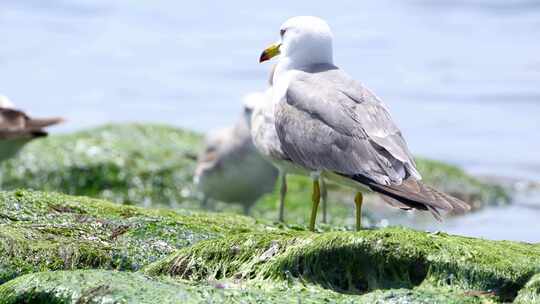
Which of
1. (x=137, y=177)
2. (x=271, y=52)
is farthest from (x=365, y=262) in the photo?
(x=137, y=177)

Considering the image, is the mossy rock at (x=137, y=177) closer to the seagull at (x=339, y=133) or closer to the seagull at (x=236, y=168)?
the seagull at (x=236, y=168)

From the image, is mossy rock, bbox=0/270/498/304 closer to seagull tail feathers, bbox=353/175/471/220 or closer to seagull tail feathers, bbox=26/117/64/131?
seagull tail feathers, bbox=353/175/471/220

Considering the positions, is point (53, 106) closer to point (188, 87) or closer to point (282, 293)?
point (188, 87)

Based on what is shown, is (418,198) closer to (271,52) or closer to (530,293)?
(530,293)

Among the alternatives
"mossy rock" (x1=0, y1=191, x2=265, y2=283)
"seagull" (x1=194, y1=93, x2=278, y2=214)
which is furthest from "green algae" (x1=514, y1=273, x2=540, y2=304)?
"seagull" (x1=194, y1=93, x2=278, y2=214)

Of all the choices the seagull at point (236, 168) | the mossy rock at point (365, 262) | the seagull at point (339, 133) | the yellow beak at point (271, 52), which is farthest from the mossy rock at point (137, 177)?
the mossy rock at point (365, 262)

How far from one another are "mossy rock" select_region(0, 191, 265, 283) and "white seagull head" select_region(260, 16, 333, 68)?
1193mm

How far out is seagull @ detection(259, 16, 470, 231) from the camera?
6445 mm

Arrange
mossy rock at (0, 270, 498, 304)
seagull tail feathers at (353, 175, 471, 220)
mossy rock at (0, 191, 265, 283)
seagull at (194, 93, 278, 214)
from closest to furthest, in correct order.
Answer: mossy rock at (0, 270, 498, 304) → mossy rock at (0, 191, 265, 283) → seagull tail feathers at (353, 175, 471, 220) → seagull at (194, 93, 278, 214)

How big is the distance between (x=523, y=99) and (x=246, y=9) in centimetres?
825

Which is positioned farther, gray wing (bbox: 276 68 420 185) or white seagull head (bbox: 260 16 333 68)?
white seagull head (bbox: 260 16 333 68)

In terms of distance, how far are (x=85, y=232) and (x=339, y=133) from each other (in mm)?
1623

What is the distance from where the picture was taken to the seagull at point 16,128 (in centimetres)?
1223

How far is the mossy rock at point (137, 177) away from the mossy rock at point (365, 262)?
661 cm
